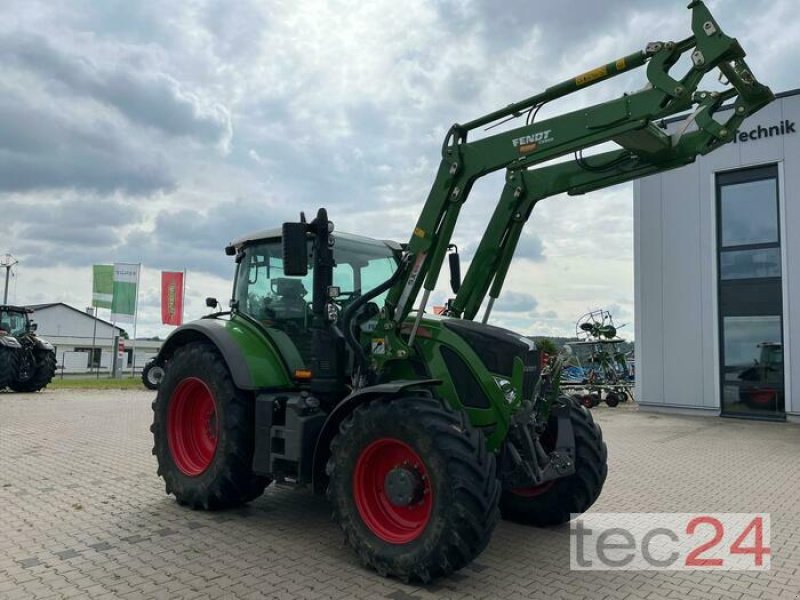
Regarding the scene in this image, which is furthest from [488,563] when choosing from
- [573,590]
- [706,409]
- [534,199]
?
[706,409]

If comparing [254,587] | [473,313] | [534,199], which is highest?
[534,199]

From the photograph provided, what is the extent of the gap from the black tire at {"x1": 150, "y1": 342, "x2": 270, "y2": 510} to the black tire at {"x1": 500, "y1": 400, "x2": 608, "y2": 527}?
241 centimetres

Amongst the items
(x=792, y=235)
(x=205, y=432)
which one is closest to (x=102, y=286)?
(x=205, y=432)

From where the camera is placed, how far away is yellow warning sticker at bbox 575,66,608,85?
4.40 m

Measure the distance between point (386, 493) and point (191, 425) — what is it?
2.78 meters

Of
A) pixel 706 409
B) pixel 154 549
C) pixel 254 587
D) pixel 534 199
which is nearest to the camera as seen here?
pixel 254 587

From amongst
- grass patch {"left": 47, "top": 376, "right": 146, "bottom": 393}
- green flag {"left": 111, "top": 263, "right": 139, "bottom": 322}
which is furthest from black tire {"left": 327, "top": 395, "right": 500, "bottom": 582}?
green flag {"left": 111, "top": 263, "right": 139, "bottom": 322}

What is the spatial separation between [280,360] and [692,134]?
12.4 feet

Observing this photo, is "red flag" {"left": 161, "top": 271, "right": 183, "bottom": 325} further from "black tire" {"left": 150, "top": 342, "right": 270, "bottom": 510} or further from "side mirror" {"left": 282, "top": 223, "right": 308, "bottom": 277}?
"side mirror" {"left": 282, "top": 223, "right": 308, "bottom": 277}

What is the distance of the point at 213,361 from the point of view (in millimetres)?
5746

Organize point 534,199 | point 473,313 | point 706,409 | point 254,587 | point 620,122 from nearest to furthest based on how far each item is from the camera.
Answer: point 254,587 < point 620,122 < point 534,199 < point 473,313 < point 706,409

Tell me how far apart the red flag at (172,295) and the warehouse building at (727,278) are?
20.8 m

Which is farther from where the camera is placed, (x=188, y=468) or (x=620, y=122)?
(x=188, y=468)

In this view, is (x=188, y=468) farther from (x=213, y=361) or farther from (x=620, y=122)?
(x=620, y=122)
